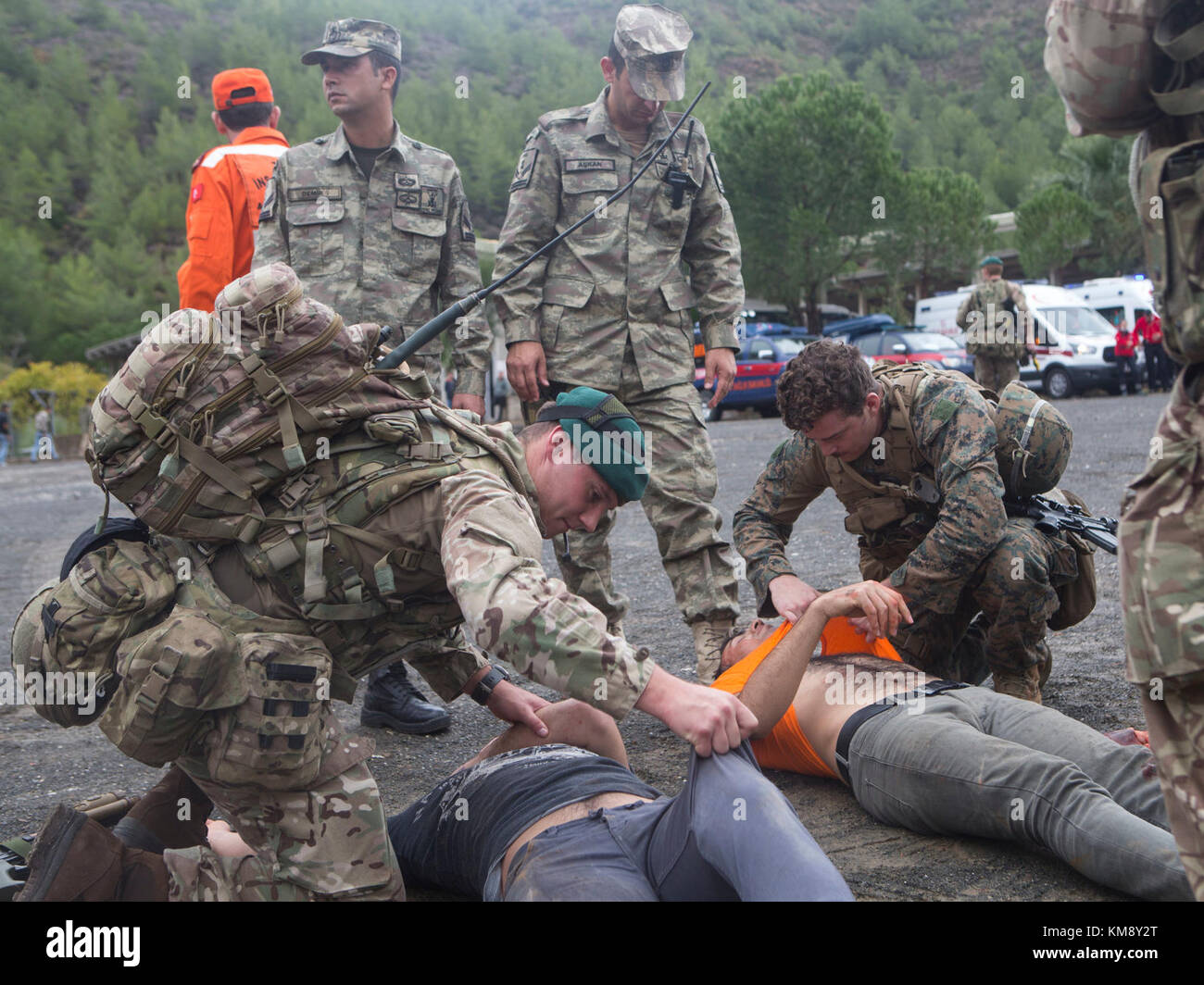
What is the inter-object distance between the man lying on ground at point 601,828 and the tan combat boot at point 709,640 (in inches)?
44.0

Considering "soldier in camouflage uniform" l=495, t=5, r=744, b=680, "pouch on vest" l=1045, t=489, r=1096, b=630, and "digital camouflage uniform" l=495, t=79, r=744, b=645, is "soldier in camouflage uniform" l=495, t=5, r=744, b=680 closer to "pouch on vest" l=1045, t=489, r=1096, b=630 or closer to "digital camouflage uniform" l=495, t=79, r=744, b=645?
"digital camouflage uniform" l=495, t=79, r=744, b=645

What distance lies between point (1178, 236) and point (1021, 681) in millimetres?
2297

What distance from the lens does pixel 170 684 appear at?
2.35 m

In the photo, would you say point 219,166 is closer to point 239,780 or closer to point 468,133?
point 239,780

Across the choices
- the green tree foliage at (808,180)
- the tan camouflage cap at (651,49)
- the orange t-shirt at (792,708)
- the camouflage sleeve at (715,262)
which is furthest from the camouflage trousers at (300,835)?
the green tree foliage at (808,180)

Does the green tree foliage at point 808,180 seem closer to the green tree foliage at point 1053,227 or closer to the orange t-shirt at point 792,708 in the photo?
the green tree foliage at point 1053,227

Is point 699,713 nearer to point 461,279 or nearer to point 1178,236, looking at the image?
point 1178,236

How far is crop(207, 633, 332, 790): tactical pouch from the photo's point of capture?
7.88 feet

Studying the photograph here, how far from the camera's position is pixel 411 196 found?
434cm

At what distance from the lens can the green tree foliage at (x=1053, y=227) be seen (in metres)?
42.9

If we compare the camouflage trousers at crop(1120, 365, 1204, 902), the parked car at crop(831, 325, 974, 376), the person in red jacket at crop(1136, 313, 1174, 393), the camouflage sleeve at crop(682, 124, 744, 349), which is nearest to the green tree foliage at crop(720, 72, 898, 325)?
the parked car at crop(831, 325, 974, 376)

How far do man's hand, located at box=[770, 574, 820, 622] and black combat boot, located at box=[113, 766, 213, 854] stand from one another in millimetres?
1712

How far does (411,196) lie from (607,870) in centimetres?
290
